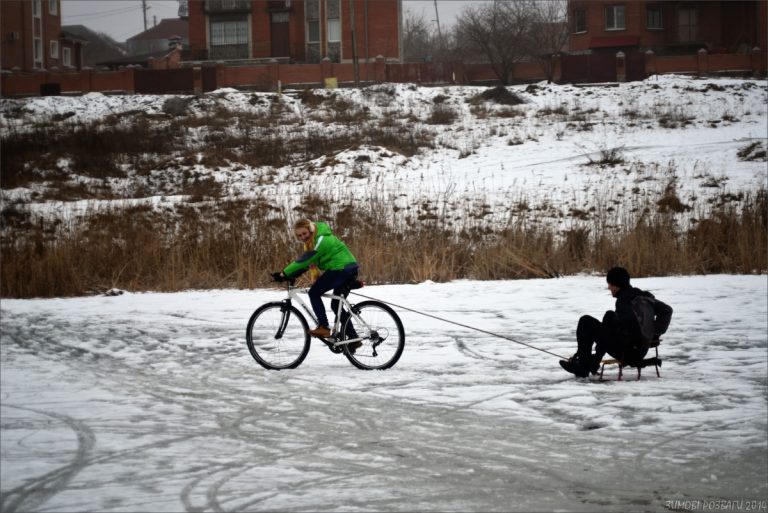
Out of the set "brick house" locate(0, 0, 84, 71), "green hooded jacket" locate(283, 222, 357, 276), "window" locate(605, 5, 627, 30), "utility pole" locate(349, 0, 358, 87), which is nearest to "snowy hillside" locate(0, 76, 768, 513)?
"green hooded jacket" locate(283, 222, 357, 276)

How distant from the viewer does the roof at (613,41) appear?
5288cm

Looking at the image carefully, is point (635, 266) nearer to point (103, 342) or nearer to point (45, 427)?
point (103, 342)

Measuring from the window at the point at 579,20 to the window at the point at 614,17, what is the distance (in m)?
1.29

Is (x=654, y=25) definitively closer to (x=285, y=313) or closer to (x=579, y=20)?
(x=579, y=20)

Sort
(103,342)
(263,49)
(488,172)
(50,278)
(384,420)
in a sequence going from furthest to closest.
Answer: (263,49) → (488,172) → (50,278) → (103,342) → (384,420)

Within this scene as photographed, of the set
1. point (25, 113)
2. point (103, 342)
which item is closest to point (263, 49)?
point (25, 113)

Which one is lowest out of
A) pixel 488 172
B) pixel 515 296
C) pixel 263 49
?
pixel 515 296

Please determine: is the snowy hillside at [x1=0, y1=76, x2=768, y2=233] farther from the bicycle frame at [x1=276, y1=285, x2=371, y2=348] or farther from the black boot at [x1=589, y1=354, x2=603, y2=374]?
the black boot at [x1=589, y1=354, x2=603, y2=374]

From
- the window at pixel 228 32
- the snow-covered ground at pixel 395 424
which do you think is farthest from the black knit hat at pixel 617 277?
the window at pixel 228 32

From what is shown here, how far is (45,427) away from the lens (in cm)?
694

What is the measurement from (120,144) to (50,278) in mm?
20743

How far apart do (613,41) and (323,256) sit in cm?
4960

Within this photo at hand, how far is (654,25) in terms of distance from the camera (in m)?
54.9

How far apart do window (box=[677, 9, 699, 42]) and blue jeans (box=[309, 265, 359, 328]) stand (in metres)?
52.0
